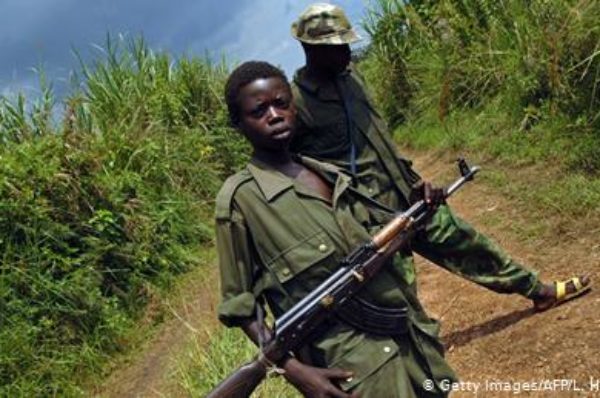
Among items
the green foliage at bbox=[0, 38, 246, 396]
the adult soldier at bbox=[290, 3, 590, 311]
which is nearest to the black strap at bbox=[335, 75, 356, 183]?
the adult soldier at bbox=[290, 3, 590, 311]

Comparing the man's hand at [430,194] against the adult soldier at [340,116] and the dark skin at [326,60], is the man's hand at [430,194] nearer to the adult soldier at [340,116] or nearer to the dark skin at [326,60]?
the adult soldier at [340,116]

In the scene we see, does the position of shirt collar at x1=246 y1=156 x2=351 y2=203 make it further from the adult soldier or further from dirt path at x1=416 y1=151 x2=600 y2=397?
dirt path at x1=416 y1=151 x2=600 y2=397

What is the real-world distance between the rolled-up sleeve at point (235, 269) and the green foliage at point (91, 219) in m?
3.06

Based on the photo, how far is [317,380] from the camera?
6.00 ft

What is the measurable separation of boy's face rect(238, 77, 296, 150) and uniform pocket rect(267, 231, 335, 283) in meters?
0.29

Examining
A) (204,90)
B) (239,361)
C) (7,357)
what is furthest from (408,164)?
(204,90)

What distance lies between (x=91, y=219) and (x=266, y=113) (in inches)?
155

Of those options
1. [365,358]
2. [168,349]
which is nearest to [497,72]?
[168,349]

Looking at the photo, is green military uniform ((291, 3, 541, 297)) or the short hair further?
green military uniform ((291, 3, 541, 297))

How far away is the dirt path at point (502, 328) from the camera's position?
116 inches

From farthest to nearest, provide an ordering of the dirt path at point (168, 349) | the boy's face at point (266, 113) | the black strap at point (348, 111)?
the dirt path at point (168, 349)
the black strap at point (348, 111)
the boy's face at point (266, 113)

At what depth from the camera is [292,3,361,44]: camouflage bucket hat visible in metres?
2.71

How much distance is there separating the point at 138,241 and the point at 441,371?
4221 millimetres

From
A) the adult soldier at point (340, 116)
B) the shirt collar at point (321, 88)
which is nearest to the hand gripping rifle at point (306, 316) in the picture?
the adult soldier at point (340, 116)
